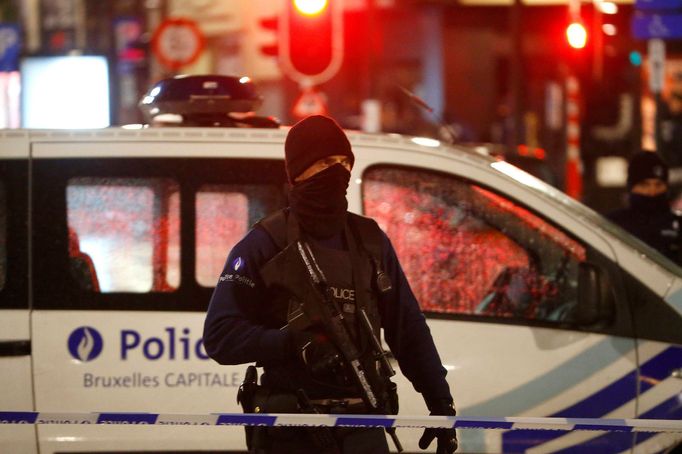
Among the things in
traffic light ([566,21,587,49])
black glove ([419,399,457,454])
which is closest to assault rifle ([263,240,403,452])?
black glove ([419,399,457,454])

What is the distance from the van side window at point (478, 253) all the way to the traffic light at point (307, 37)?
16.4 feet

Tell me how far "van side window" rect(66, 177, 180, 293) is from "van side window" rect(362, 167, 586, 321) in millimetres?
748

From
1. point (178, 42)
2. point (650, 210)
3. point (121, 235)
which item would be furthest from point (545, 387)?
point (178, 42)

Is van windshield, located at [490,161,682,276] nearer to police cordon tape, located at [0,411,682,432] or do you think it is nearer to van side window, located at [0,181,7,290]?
police cordon tape, located at [0,411,682,432]

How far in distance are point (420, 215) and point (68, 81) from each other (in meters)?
13.0

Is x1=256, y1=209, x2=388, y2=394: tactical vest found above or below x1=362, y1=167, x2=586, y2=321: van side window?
above

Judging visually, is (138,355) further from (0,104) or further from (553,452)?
(0,104)

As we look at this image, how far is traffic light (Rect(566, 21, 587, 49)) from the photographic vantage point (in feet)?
51.2

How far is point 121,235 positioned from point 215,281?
0.38 m

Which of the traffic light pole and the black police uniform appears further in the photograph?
the traffic light pole

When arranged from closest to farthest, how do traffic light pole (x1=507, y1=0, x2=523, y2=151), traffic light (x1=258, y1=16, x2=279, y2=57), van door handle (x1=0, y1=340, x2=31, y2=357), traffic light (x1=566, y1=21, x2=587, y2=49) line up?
van door handle (x1=0, y1=340, x2=31, y2=357), traffic light (x1=258, y1=16, x2=279, y2=57), traffic light (x1=566, y1=21, x2=587, y2=49), traffic light pole (x1=507, y1=0, x2=523, y2=151)

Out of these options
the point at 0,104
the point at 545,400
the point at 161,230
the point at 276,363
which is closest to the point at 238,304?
the point at 276,363

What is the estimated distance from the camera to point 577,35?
15.6 metres

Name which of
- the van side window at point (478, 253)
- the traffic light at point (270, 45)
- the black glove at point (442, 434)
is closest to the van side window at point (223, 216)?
the van side window at point (478, 253)
